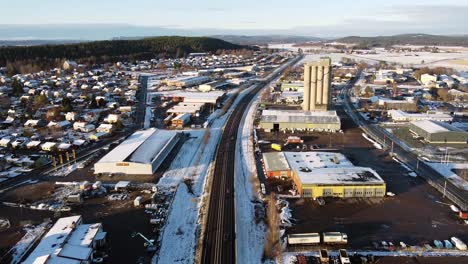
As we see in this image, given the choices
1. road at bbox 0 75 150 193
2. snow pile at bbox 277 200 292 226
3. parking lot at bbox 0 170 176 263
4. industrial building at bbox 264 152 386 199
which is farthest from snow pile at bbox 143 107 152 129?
snow pile at bbox 277 200 292 226

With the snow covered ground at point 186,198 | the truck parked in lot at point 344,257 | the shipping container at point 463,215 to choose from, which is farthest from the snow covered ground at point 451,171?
the snow covered ground at point 186,198

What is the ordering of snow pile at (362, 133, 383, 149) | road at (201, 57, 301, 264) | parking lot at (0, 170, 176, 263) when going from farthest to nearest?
snow pile at (362, 133, 383, 149), parking lot at (0, 170, 176, 263), road at (201, 57, 301, 264)

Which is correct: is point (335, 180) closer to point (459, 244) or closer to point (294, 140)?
point (459, 244)

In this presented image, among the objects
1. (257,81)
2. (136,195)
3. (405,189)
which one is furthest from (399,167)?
(257,81)

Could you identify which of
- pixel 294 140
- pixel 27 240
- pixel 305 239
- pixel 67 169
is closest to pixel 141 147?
pixel 67 169

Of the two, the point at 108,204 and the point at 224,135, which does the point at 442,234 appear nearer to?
the point at 108,204

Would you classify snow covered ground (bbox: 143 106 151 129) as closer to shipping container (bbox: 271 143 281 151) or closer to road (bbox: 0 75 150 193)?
road (bbox: 0 75 150 193)

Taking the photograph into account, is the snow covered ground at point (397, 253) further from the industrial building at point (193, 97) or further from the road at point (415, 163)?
the industrial building at point (193, 97)
